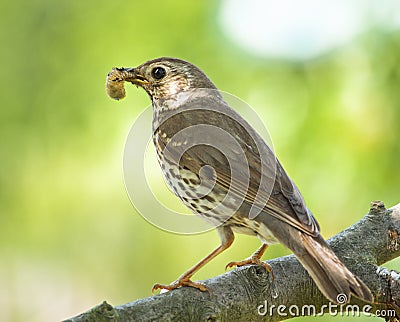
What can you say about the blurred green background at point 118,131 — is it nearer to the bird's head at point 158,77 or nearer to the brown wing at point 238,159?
the bird's head at point 158,77

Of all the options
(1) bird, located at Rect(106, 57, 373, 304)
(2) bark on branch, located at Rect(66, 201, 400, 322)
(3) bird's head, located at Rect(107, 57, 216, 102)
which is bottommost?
(2) bark on branch, located at Rect(66, 201, 400, 322)

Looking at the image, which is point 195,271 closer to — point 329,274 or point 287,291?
point 287,291

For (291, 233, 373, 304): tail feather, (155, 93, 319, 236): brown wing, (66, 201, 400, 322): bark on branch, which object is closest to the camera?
(66, 201, 400, 322): bark on branch

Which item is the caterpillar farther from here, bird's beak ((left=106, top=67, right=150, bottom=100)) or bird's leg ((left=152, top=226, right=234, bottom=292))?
bird's leg ((left=152, top=226, right=234, bottom=292))

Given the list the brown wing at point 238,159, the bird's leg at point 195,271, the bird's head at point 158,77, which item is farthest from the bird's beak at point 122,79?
the bird's leg at point 195,271

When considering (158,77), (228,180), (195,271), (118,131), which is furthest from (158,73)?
(195,271)

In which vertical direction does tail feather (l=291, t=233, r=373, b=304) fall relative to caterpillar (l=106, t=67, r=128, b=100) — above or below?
below

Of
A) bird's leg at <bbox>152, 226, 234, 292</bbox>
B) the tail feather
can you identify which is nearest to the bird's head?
bird's leg at <bbox>152, 226, 234, 292</bbox>

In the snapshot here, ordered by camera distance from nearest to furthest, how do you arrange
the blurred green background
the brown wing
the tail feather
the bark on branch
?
the bark on branch < the tail feather < the brown wing < the blurred green background
